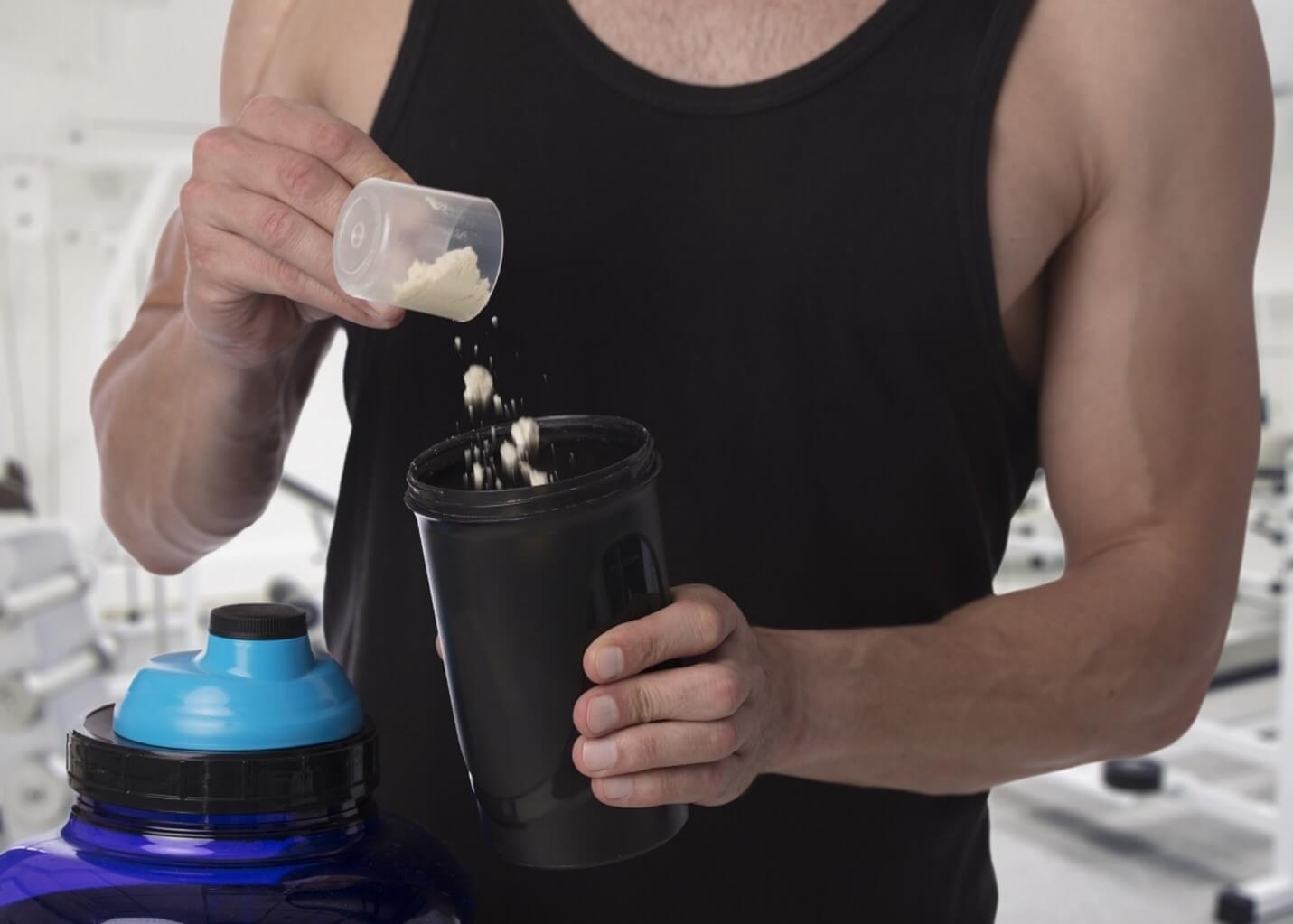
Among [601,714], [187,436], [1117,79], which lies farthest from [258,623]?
[1117,79]

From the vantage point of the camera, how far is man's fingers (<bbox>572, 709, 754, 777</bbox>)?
1.54ft

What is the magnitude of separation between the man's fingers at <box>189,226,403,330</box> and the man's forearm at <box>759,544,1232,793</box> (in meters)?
0.24

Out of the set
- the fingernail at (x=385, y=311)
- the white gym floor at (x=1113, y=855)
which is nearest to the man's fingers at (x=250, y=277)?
the fingernail at (x=385, y=311)

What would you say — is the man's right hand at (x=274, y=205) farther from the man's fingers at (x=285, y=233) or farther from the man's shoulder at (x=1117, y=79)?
the man's shoulder at (x=1117, y=79)

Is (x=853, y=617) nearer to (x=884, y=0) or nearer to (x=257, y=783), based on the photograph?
(x=884, y=0)

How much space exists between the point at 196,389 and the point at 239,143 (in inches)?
8.8

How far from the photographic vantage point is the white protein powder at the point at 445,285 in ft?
1.68

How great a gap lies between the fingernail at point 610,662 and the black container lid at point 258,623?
0.10 metres

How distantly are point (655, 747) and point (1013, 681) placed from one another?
0.32 m

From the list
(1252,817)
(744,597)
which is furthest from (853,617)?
(1252,817)

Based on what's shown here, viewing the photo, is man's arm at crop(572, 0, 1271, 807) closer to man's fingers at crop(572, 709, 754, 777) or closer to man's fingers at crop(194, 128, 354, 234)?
man's fingers at crop(572, 709, 754, 777)

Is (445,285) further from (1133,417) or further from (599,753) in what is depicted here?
(1133,417)

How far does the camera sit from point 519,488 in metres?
0.45

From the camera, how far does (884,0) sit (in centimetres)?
79
